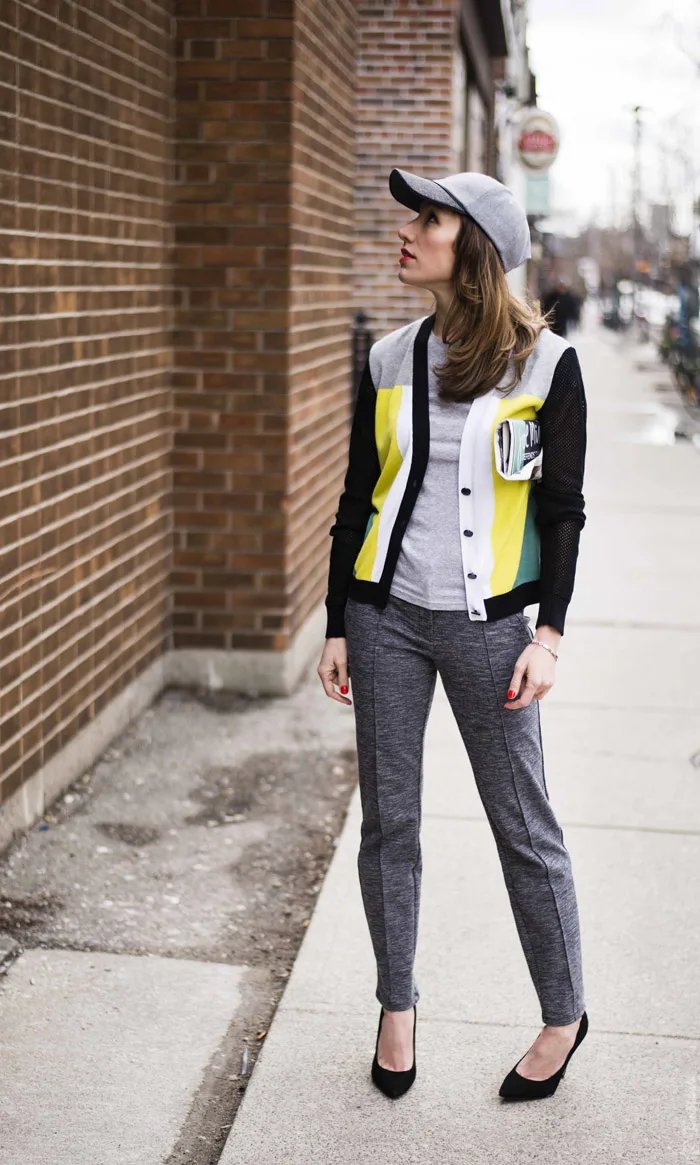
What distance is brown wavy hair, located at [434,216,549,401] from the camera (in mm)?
2945

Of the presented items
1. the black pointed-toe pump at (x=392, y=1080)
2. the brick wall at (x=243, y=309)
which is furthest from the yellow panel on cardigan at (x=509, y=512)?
the brick wall at (x=243, y=309)

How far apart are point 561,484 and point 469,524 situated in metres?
0.21

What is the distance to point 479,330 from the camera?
2957 millimetres

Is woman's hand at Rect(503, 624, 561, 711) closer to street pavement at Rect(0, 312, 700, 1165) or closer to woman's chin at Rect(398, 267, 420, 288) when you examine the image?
woman's chin at Rect(398, 267, 420, 288)

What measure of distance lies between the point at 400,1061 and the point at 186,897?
1.31 m

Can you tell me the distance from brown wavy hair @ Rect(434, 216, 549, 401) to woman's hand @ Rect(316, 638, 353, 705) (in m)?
0.58

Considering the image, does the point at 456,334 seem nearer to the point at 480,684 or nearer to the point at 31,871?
the point at 480,684

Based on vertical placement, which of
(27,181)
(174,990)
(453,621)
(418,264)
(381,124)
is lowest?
(174,990)

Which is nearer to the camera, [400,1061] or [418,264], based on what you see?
[418,264]

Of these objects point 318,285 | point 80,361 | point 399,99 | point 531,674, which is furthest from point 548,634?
point 399,99

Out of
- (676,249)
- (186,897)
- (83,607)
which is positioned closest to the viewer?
(186,897)

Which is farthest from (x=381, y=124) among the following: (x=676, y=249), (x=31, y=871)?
(x=676, y=249)

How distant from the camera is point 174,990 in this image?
12.5 feet

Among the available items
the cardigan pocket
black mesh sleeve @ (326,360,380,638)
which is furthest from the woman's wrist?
black mesh sleeve @ (326,360,380,638)
